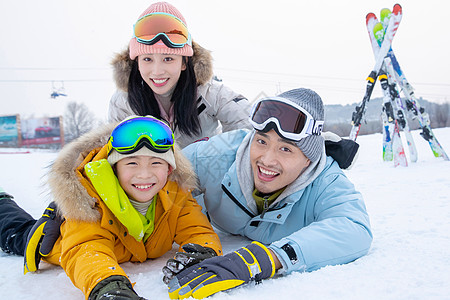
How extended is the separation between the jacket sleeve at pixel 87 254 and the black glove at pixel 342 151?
5.40ft

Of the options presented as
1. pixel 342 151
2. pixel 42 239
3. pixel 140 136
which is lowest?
pixel 42 239

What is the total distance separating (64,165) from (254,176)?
120 centimetres

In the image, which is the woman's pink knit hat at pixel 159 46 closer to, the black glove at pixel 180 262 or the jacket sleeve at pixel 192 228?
the jacket sleeve at pixel 192 228

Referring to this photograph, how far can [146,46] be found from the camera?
10.6 ft

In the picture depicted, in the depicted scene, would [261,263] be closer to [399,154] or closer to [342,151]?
[342,151]

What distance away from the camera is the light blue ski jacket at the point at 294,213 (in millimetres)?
1825

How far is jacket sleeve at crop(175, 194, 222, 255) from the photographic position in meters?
2.21

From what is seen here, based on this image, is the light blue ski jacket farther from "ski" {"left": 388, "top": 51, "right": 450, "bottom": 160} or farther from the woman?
"ski" {"left": 388, "top": 51, "right": 450, "bottom": 160}

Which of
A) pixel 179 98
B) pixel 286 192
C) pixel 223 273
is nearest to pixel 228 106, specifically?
pixel 179 98

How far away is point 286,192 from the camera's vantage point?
2340 mm

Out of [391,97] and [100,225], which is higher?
[391,97]

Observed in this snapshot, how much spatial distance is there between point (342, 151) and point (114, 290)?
1.81 m

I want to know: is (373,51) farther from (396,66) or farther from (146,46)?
(146,46)

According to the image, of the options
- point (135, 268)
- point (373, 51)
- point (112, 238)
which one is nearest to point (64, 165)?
point (112, 238)
